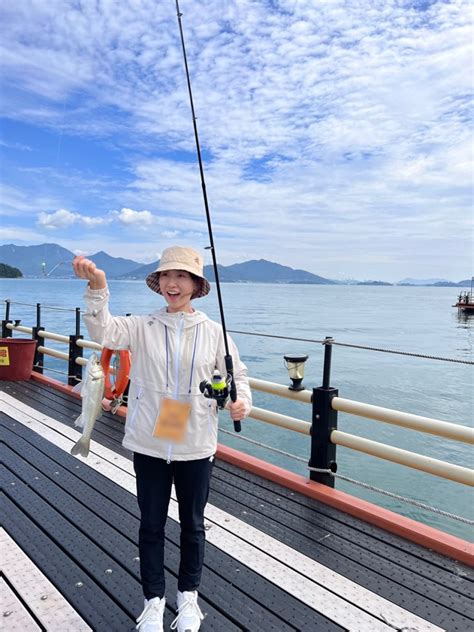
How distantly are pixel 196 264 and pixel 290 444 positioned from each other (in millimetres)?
7753

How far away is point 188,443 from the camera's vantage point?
1960mm

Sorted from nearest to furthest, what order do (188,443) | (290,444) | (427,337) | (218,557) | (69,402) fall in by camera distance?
(188,443), (218,557), (69,402), (290,444), (427,337)

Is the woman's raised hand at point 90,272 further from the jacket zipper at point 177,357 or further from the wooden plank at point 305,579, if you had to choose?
the wooden plank at point 305,579

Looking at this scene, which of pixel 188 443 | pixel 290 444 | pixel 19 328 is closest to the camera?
pixel 188 443

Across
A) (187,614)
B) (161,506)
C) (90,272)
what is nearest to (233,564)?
(187,614)

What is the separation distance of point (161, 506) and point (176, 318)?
0.77m

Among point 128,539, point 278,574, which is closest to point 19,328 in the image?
point 128,539

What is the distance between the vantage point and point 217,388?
1984 mm

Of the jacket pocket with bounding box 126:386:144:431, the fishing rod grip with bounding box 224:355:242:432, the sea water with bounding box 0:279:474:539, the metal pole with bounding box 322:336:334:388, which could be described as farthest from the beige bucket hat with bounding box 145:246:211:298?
the metal pole with bounding box 322:336:334:388

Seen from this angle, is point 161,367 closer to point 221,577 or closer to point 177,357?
point 177,357

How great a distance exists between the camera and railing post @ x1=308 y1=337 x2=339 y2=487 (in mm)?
3500

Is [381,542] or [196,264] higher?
[196,264]

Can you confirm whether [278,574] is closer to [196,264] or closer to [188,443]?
[188,443]

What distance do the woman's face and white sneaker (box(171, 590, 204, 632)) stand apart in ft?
4.00
